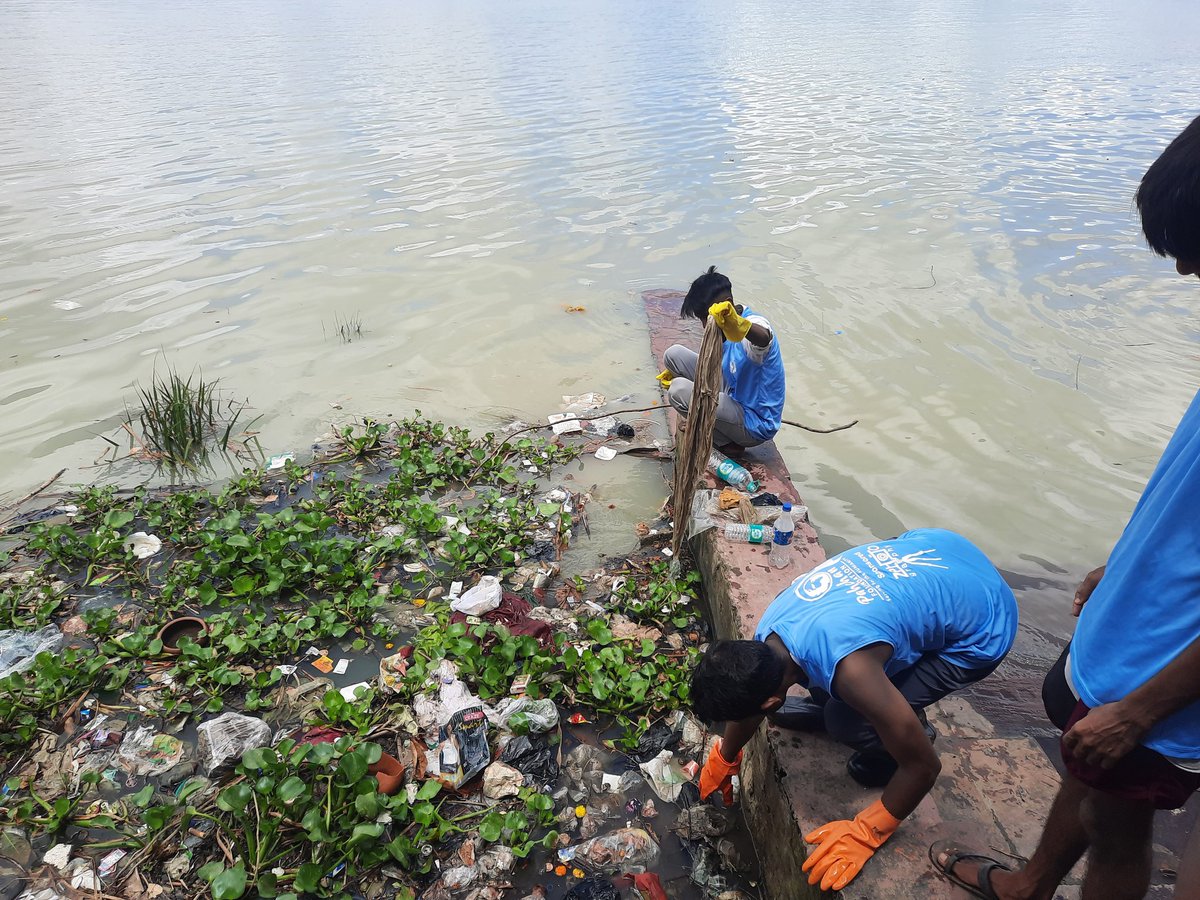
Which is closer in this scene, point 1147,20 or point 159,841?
point 159,841

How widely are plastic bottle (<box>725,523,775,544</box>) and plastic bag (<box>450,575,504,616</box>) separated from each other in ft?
3.55

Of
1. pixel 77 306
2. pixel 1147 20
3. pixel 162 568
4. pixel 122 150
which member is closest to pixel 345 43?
pixel 122 150

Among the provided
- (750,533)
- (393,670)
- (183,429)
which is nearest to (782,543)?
(750,533)

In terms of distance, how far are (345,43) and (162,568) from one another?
25535 millimetres

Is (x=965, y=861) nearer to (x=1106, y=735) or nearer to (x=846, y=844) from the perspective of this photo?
(x=846, y=844)

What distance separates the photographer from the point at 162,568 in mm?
3508

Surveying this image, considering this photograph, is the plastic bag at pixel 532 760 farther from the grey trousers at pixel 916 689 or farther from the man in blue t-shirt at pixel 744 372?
the man in blue t-shirt at pixel 744 372

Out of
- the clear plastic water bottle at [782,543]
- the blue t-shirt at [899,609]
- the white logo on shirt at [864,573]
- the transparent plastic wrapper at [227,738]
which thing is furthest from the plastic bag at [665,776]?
the transparent plastic wrapper at [227,738]

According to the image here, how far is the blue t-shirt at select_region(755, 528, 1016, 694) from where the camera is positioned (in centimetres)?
202

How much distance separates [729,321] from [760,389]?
1.81 feet

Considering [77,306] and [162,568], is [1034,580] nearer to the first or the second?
[162,568]

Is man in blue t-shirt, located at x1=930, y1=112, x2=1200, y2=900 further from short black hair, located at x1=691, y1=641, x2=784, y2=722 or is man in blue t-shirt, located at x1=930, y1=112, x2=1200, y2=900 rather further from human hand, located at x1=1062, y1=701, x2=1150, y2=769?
short black hair, located at x1=691, y1=641, x2=784, y2=722

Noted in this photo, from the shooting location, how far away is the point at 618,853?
7.57 ft

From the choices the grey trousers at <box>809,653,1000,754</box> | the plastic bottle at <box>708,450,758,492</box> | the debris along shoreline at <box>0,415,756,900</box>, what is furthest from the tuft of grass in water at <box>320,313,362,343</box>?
the grey trousers at <box>809,653,1000,754</box>
